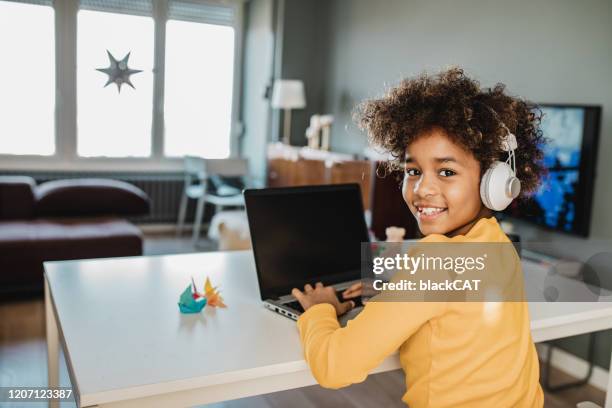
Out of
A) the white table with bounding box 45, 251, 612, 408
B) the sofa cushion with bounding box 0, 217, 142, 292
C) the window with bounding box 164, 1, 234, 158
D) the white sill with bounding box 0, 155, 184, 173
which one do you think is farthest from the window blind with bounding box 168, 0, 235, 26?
the white table with bounding box 45, 251, 612, 408

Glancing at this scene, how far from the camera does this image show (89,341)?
1254 millimetres

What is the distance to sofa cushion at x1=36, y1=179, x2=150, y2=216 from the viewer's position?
4.24 meters

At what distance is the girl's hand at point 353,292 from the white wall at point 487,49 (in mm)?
575

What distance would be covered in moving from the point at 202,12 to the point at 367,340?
562 centimetres

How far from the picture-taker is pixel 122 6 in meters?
5.58

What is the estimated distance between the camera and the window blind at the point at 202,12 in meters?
5.88

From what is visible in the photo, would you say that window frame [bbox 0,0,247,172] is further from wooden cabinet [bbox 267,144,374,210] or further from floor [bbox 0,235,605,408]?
floor [bbox 0,235,605,408]

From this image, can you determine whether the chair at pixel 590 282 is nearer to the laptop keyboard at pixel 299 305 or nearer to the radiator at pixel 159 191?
the laptop keyboard at pixel 299 305

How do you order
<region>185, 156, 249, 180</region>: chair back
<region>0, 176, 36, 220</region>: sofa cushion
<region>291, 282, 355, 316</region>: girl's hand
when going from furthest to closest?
<region>185, 156, 249, 180</region>: chair back → <region>0, 176, 36, 220</region>: sofa cushion → <region>291, 282, 355, 316</region>: girl's hand

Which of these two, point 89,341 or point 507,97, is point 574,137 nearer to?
point 507,97

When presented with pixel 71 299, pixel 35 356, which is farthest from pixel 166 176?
pixel 71 299

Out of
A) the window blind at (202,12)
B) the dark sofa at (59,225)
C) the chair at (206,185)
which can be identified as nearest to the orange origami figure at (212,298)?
the dark sofa at (59,225)

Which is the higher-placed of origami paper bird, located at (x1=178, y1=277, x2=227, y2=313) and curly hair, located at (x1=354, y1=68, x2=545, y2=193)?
curly hair, located at (x1=354, y1=68, x2=545, y2=193)

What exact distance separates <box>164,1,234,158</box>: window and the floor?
3.18 metres
